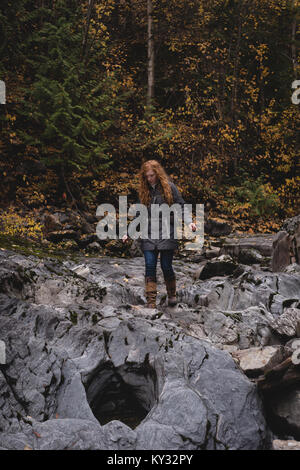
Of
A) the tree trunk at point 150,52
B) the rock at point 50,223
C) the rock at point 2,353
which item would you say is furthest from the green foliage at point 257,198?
the rock at point 2,353

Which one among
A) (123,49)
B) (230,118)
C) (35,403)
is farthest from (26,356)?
(123,49)

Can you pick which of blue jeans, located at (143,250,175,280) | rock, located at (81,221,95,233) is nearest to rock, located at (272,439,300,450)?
blue jeans, located at (143,250,175,280)

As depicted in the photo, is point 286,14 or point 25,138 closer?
point 25,138

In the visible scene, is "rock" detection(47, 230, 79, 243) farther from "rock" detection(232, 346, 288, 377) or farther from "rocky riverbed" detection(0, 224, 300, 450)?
"rock" detection(232, 346, 288, 377)

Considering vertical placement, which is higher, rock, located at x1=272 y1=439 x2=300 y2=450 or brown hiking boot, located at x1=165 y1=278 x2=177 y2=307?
brown hiking boot, located at x1=165 y1=278 x2=177 y2=307

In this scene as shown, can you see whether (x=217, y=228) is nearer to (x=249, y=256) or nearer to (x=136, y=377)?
(x=249, y=256)

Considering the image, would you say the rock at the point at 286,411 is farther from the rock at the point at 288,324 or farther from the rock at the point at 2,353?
the rock at the point at 2,353

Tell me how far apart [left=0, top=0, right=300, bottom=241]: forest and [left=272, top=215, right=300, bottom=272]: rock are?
5.96 metres

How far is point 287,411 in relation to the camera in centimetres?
332

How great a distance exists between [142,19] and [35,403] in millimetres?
17521

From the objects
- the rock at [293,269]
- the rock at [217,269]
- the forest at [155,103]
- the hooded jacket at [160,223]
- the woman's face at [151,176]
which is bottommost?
the rock at [217,269]

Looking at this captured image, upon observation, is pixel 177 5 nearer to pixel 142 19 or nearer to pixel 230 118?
pixel 142 19

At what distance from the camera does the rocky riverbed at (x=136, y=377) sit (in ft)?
9.59

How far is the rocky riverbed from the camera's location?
9.59ft
